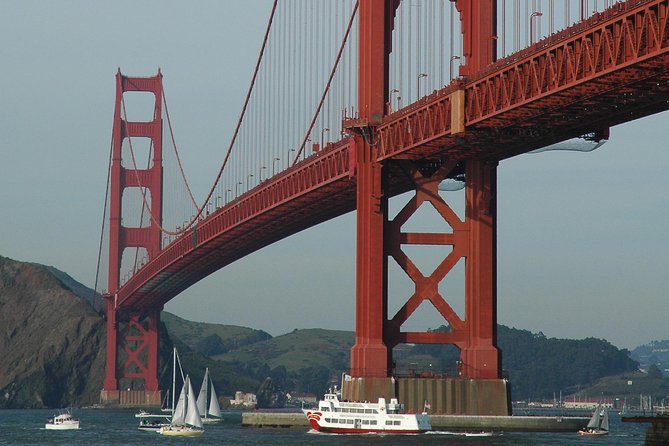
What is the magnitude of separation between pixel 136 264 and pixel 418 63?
6397 cm

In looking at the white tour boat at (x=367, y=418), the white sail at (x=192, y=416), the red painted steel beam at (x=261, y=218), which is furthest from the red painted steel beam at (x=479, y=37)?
the white sail at (x=192, y=416)

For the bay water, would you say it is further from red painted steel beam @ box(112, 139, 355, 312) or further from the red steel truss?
the red steel truss

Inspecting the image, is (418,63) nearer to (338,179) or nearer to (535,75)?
(338,179)

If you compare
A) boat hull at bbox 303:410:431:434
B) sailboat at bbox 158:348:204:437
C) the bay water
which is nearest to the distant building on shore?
the bay water

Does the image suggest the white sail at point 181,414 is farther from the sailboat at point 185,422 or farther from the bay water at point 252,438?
the bay water at point 252,438

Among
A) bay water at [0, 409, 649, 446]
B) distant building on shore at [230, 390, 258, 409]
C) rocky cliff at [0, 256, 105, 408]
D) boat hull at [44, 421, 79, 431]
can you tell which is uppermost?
rocky cliff at [0, 256, 105, 408]

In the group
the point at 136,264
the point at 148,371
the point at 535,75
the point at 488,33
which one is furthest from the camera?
the point at 148,371

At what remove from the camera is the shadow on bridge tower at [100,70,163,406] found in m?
125

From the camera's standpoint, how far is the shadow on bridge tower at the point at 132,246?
125m

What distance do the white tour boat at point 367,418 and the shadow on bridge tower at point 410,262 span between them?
0.54 metres

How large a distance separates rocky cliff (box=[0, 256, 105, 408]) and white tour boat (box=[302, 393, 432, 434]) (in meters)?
85.1

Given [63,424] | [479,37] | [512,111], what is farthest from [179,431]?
[512,111]

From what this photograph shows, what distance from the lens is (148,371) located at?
13812 centimetres

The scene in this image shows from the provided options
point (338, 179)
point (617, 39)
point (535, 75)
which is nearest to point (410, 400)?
point (338, 179)
